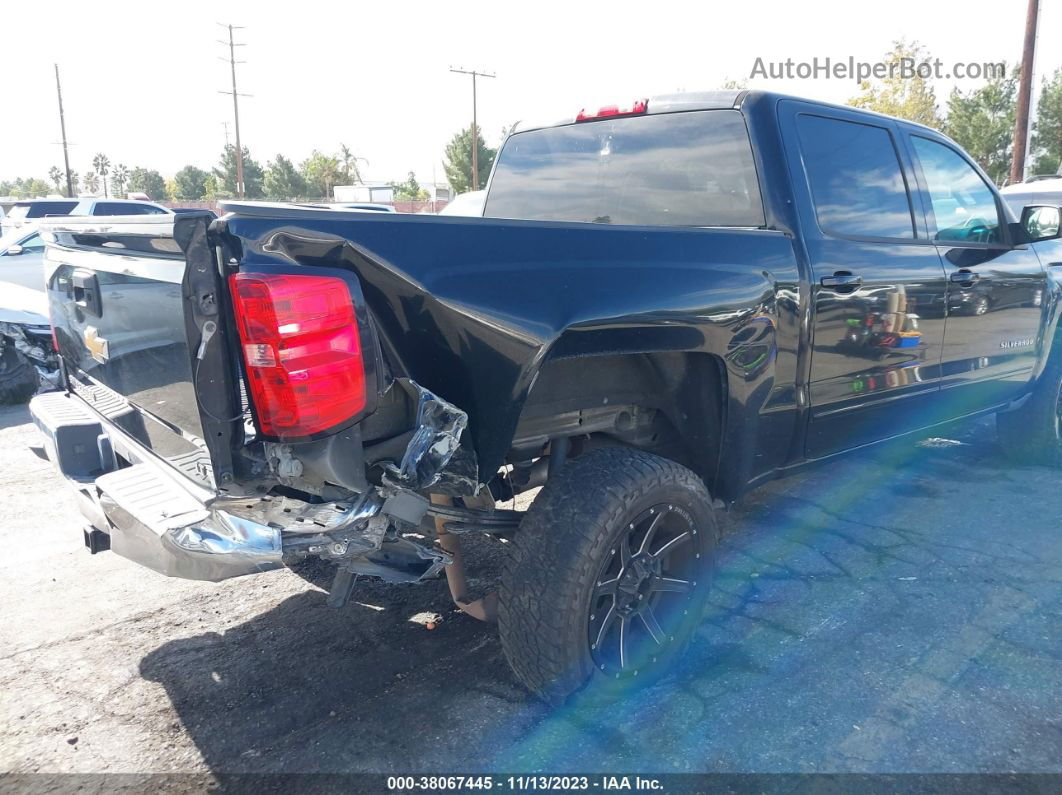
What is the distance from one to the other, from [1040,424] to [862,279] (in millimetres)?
2606

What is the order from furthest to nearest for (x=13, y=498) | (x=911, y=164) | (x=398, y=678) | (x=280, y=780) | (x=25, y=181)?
(x=25, y=181)
(x=13, y=498)
(x=911, y=164)
(x=398, y=678)
(x=280, y=780)

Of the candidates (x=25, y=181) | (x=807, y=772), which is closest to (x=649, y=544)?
(x=807, y=772)

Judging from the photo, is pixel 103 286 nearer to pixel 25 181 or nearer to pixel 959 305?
pixel 959 305

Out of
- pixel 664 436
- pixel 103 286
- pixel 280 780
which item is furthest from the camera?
pixel 664 436

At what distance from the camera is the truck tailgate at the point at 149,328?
202 centimetres

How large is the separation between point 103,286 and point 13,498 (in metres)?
3.13

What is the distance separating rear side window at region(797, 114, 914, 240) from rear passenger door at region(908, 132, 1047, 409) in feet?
0.81

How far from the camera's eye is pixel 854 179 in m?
3.57

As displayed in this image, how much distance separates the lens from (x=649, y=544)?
282 centimetres

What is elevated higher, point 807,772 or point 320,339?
point 320,339

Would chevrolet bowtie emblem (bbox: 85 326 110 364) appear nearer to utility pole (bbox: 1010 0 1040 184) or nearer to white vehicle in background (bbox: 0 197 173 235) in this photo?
white vehicle in background (bbox: 0 197 173 235)

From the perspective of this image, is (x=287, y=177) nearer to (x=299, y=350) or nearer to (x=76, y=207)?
(x=76, y=207)

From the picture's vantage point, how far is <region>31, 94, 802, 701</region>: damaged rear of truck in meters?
2.02

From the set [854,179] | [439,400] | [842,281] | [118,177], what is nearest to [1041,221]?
[854,179]
